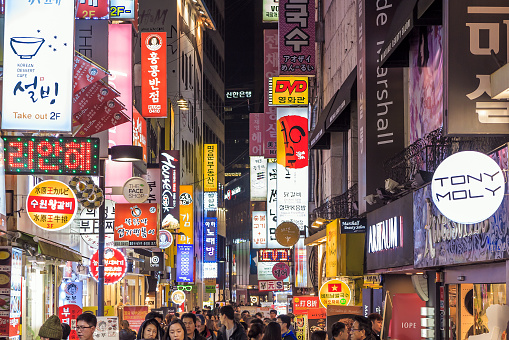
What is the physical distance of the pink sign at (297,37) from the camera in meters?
29.7

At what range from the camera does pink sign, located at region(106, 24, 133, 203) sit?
90.4 ft

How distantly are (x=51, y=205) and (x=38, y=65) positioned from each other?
170 inches

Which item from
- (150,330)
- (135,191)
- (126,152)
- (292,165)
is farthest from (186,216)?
(150,330)

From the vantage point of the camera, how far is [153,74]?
113ft

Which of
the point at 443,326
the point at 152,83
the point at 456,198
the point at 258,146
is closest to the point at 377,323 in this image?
the point at 443,326

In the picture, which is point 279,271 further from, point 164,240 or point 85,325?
point 85,325

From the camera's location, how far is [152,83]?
115ft

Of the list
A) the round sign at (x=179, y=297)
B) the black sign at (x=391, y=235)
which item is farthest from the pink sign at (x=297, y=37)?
the round sign at (x=179, y=297)

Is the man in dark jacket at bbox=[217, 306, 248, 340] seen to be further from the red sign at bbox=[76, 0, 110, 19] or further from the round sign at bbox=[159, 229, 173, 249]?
the round sign at bbox=[159, 229, 173, 249]

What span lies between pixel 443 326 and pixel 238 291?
103m

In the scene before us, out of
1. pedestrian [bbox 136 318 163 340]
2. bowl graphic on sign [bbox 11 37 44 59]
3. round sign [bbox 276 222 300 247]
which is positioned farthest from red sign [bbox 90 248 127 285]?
pedestrian [bbox 136 318 163 340]

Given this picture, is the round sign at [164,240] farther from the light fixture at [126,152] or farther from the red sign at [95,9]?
→ the light fixture at [126,152]

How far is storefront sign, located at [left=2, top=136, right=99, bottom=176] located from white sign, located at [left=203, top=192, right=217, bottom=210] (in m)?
56.3

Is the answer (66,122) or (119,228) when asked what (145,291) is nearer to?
(119,228)
